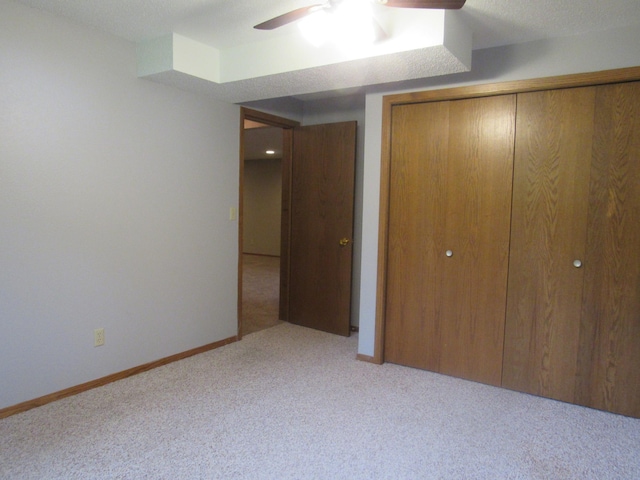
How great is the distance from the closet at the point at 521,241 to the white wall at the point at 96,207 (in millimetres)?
1546

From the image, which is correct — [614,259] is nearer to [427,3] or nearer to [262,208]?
[427,3]

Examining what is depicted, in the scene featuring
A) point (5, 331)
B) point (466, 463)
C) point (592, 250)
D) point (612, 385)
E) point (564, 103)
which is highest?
point (564, 103)

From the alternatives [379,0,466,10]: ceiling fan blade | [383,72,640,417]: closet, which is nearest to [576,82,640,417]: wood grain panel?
[383,72,640,417]: closet

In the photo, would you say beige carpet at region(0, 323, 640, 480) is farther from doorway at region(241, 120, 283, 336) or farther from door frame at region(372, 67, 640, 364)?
doorway at region(241, 120, 283, 336)

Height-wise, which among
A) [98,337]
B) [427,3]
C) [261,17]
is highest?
[261,17]

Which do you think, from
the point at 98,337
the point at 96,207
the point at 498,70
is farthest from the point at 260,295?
the point at 498,70

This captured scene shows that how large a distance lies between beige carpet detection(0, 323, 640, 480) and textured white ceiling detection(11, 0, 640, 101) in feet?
6.87

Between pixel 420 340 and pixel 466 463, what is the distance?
117cm

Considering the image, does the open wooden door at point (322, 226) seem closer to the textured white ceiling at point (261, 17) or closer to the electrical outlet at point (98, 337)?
the textured white ceiling at point (261, 17)

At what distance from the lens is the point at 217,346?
3646mm

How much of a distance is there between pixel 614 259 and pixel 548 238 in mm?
370

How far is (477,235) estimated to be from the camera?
293cm

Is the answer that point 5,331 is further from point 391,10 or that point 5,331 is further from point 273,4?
point 391,10

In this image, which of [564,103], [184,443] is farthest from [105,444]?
[564,103]
